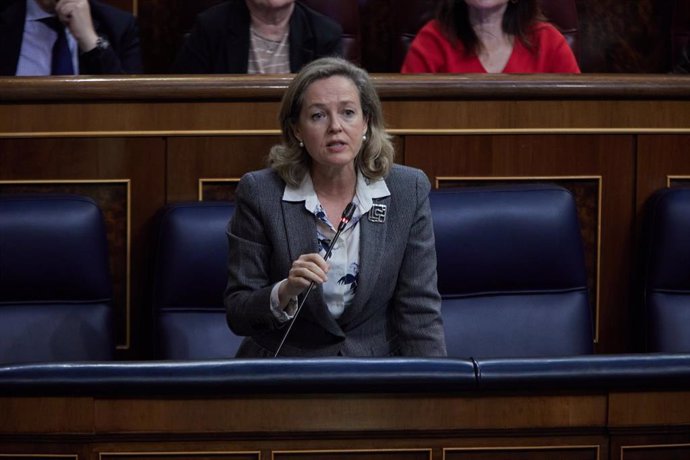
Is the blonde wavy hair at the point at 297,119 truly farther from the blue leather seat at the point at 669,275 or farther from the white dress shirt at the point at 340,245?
the blue leather seat at the point at 669,275

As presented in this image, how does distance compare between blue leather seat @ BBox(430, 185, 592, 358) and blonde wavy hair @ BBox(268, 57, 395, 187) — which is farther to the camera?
blue leather seat @ BBox(430, 185, 592, 358)

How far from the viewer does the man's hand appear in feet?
5.90

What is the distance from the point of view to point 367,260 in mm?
1322

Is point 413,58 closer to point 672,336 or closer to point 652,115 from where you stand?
point 652,115

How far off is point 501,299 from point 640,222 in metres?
0.26

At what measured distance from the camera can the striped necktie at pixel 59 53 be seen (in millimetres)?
1837

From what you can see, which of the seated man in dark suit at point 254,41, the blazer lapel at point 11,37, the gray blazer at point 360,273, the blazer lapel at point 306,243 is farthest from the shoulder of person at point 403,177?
the blazer lapel at point 11,37

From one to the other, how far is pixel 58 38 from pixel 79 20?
7 centimetres

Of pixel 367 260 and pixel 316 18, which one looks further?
pixel 316 18

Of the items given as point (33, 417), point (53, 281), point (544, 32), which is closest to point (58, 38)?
point (53, 281)

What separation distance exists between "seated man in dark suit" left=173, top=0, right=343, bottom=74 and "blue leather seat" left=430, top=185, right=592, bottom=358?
409 millimetres

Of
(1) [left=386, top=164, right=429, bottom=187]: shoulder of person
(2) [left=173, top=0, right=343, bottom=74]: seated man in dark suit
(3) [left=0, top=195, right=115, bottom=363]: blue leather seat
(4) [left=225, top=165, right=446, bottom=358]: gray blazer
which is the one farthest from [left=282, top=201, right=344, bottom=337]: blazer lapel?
(2) [left=173, top=0, right=343, bottom=74]: seated man in dark suit

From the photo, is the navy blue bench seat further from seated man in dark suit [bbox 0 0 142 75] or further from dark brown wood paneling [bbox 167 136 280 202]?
seated man in dark suit [bbox 0 0 142 75]

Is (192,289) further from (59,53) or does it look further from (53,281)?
(59,53)
